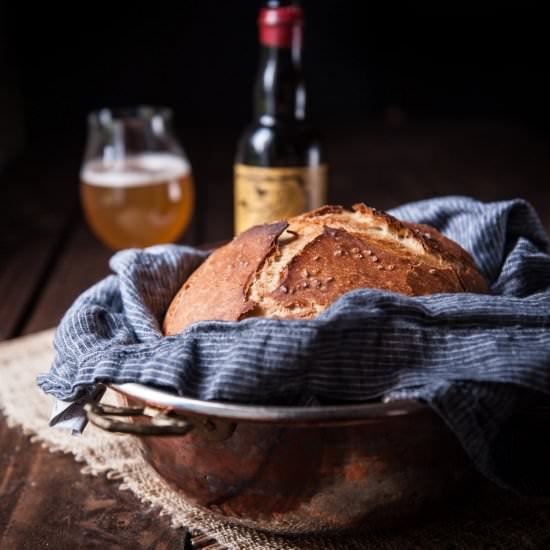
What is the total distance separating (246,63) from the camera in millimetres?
3621

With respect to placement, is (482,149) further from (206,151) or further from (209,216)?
(209,216)

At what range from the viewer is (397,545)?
82 cm

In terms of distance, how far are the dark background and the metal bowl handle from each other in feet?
8.09

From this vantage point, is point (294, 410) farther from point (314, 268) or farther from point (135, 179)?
point (135, 179)

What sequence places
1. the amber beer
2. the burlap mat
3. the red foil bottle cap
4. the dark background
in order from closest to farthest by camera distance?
the burlap mat, the red foil bottle cap, the amber beer, the dark background

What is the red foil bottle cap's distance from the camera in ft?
4.51

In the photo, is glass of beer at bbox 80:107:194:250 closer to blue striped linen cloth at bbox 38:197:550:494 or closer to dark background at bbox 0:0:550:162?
blue striped linen cloth at bbox 38:197:550:494

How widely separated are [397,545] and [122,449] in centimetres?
39

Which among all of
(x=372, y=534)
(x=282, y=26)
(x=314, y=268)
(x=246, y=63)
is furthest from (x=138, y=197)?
(x=246, y=63)

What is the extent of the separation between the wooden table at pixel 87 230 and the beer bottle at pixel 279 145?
0.44 meters

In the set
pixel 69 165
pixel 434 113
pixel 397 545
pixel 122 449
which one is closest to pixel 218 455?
pixel 397 545

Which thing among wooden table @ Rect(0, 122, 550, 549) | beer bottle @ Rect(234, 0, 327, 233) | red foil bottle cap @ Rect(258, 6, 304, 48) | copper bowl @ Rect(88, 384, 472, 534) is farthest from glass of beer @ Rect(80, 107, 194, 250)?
copper bowl @ Rect(88, 384, 472, 534)

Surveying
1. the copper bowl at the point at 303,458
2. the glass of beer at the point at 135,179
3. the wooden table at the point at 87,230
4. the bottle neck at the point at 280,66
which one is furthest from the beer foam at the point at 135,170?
the copper bowl at the point at 303,458

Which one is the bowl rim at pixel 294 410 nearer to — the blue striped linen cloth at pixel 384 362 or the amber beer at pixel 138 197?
the blue striped linen cloth at pixel 384 362
